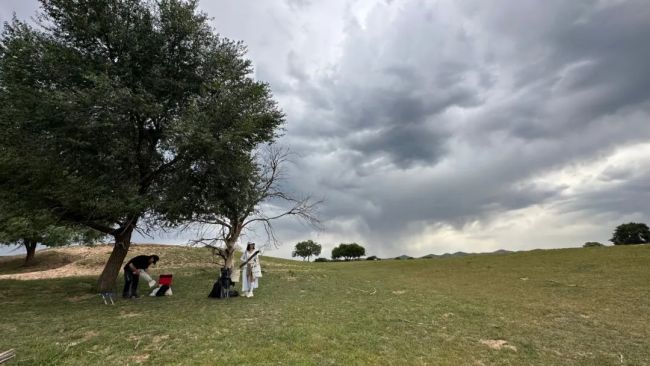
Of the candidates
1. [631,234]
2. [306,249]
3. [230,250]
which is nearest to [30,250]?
[230,250]

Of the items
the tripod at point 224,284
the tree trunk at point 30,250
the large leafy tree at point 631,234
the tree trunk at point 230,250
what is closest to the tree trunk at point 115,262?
the tree trunk at point 230,250

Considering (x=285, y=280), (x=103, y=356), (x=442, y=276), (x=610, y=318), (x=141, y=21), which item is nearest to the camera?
(x=103, y=356)

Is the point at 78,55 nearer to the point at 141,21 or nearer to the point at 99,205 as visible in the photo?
the point at 141,21

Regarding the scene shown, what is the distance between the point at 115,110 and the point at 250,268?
7.90m

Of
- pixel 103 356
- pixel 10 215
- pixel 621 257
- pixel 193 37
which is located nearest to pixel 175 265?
pixel 10 215

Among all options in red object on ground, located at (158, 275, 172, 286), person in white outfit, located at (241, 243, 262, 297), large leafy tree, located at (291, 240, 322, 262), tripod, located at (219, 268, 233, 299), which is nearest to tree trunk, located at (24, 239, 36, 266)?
red object on ground, located at (158, 275, 172, 286)

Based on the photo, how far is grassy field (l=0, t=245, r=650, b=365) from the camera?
7.88 m

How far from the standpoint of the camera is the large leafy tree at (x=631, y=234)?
5381cm

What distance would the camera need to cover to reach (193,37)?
54.2 feet

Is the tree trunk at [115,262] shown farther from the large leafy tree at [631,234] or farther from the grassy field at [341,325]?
the large leafy tree at [631,234]

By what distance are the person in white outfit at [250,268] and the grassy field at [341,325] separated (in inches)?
25.0

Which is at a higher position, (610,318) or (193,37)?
(193,37)

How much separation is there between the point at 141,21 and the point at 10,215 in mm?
9369

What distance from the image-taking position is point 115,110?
14.0 meters
